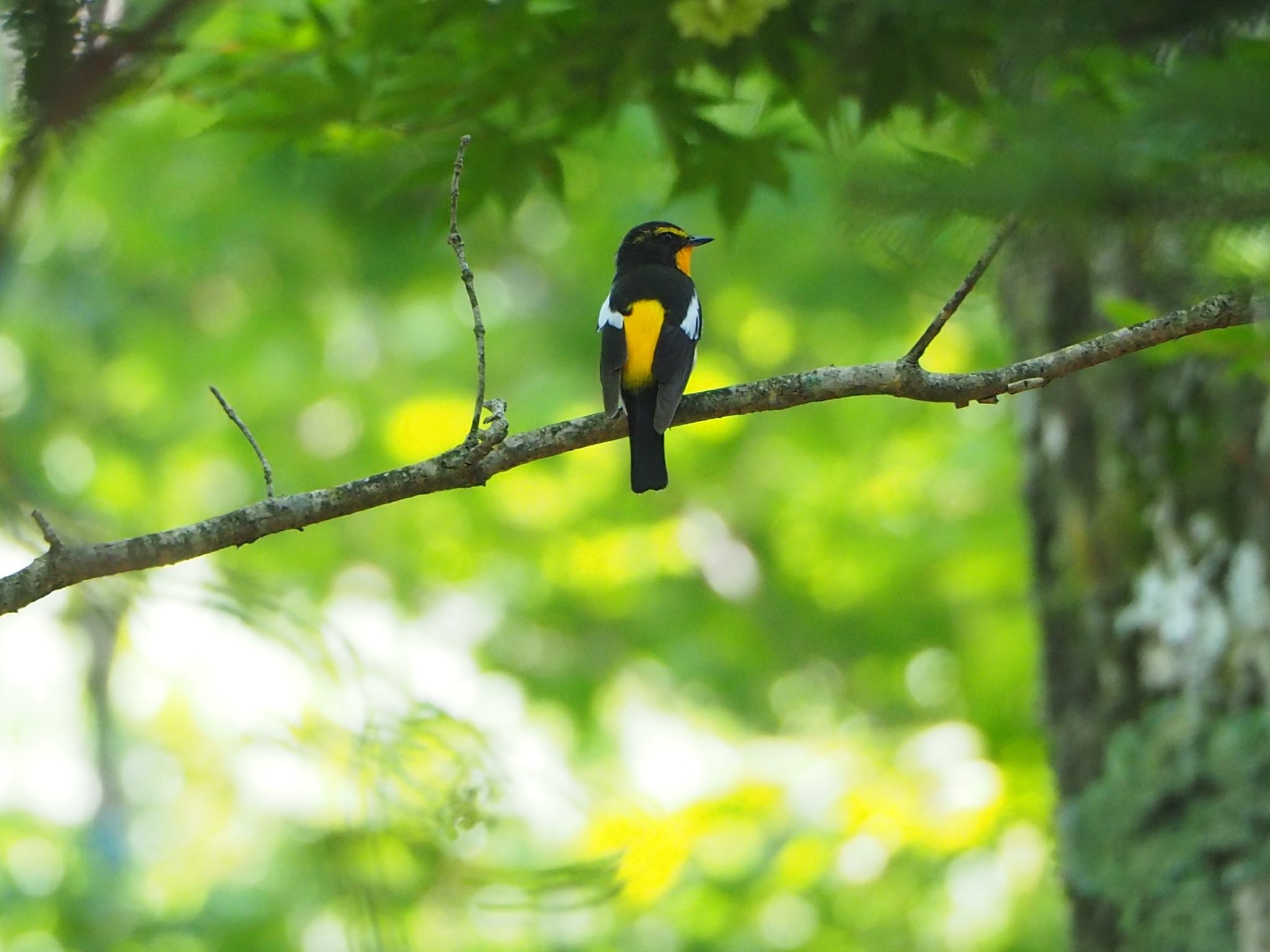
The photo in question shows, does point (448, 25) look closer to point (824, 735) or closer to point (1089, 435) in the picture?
point (1089, 435)

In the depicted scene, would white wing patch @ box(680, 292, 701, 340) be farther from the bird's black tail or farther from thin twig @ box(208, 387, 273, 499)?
thin twig @ box(208, 387, 273, 499)

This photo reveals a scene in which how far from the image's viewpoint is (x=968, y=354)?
351 inches

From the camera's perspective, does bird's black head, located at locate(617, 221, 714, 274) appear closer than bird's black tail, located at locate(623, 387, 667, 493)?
No

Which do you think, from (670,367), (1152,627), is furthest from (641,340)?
(1152,627)

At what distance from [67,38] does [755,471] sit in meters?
9.23

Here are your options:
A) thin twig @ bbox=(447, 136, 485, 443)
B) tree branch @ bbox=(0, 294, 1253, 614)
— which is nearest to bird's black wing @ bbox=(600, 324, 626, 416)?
tree branch @ bbox=(0, 294, 1253, 614)

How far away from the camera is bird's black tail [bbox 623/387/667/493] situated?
3756 millimetres

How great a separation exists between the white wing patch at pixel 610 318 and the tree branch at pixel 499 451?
156cm

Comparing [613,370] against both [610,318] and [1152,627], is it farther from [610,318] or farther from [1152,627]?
[1152,627]

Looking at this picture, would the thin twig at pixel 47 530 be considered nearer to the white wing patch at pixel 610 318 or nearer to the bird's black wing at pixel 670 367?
the bird's black wing at pixel 670 367

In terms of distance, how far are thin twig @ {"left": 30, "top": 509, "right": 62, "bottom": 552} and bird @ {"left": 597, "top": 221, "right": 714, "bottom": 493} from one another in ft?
4.67

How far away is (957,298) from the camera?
2432mm

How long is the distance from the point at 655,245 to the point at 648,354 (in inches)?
66.2

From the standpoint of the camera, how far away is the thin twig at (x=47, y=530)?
2057mm
